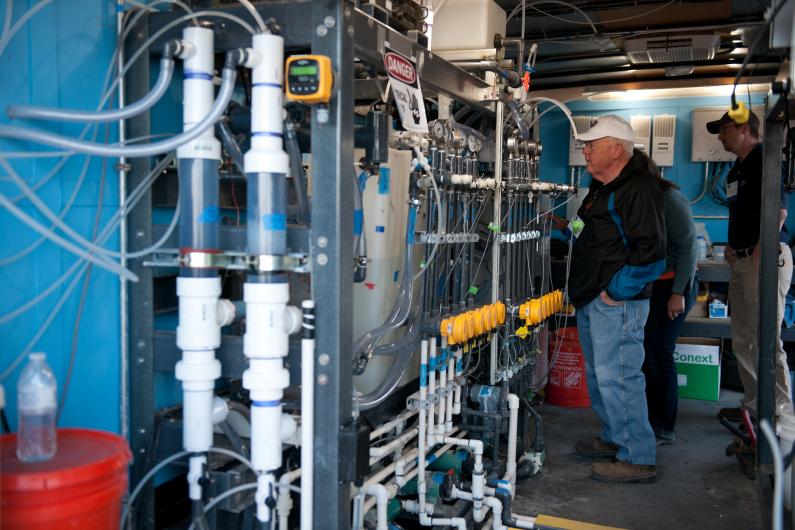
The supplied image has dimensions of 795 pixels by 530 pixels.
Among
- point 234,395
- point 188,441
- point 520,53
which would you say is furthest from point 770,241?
point 188,441

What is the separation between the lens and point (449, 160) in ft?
10.3

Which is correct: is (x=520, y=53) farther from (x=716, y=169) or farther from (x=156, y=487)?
(x=716, y=169)

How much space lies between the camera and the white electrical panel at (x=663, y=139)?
6.71 meters

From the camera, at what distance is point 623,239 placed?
3.77 meters

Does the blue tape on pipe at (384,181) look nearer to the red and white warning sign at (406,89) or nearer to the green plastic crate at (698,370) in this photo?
the red and white warning sign at (406,89)

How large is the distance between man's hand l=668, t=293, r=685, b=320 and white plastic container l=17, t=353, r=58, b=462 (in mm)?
3775

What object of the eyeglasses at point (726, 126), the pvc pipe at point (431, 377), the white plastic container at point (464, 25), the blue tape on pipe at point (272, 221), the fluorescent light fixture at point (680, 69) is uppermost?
the fluorescent light fixture at point (680, 69)

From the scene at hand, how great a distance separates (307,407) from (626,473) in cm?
253

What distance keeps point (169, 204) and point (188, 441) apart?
711mm

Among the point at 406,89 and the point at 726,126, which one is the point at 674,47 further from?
the point at 406,89

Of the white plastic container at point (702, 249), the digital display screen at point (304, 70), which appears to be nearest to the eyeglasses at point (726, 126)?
the white plastic container at point (702, 249)

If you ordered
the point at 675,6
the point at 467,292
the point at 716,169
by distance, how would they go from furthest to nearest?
the point at 716,169
the point at 675,6
the point at 467,292

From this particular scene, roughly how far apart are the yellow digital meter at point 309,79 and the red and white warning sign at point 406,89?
47 cm

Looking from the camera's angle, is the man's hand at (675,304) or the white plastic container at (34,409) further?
the man's hand at (675,304)
